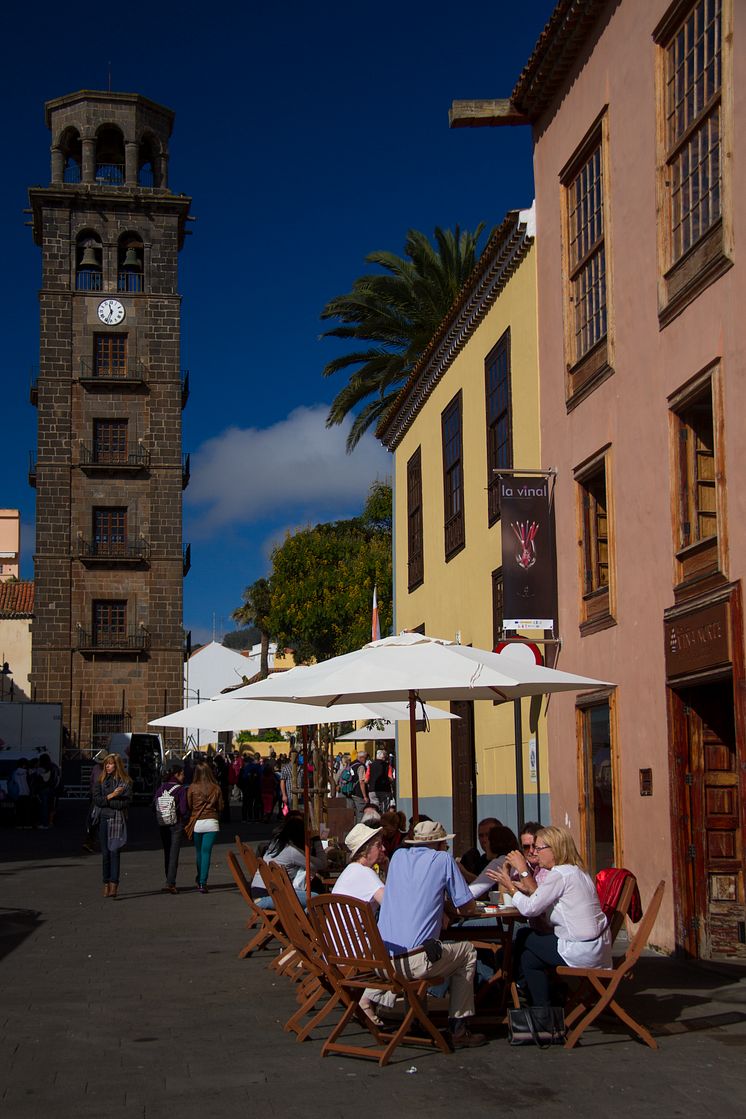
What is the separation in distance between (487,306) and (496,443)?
6.24ft

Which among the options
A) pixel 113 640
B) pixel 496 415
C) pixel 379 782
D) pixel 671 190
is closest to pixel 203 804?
pixel 496 415

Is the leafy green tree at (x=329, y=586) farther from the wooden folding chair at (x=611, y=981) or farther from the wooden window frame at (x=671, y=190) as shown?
the wooden folding chair at (x=611, y=981)

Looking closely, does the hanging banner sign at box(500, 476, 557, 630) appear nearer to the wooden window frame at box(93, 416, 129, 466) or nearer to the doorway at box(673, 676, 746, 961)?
the doorway at box(673, 676, 746, 961)

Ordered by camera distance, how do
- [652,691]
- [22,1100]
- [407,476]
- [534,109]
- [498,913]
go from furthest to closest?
1. [407,476]
2. [534,109]
3. [652,691]
4. [498,913]
5. [22,1100]

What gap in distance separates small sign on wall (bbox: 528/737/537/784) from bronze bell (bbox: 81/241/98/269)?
145 ft

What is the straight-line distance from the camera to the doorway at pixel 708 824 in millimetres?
11586

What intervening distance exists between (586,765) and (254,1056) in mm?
7361

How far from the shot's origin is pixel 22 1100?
6961mm

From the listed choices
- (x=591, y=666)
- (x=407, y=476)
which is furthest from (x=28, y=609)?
(x=591, y=666)

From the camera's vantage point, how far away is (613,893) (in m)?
9.08

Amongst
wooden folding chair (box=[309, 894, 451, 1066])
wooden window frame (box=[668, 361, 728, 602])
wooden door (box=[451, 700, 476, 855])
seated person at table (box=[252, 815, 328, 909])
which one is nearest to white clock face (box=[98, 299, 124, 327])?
wooden door (box=[451, 700, 476, 855])

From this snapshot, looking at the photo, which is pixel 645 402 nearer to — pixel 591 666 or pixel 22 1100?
pixel 591 666

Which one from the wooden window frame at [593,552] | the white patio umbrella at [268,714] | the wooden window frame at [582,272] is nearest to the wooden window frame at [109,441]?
the white patio umbrella at [268,714]

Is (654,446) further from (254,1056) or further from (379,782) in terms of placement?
(379,782)
